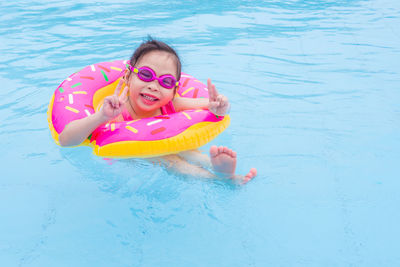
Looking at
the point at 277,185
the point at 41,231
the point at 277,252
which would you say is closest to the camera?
the point at 277,252

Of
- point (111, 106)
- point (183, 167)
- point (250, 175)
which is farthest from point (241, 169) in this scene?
point (111, 106)

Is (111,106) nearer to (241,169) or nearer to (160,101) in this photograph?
(160,101)

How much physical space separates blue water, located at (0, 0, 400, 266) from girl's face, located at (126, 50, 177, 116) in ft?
1.57

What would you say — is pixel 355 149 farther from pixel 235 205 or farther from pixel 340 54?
pixel 340 54

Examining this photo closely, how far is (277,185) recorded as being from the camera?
2.92m

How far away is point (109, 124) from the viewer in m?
2.68

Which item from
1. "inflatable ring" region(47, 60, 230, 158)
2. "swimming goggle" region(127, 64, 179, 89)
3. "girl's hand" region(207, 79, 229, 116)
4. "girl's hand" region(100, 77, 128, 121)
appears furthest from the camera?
"swimming goggle" region(127, 64, 179, 89)

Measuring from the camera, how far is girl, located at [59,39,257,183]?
8.50 ft

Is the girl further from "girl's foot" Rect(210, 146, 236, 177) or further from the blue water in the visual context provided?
the blue water

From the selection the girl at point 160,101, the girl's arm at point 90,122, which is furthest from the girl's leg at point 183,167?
the girl's arm at point 90,122

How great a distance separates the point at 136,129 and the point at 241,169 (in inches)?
36.3

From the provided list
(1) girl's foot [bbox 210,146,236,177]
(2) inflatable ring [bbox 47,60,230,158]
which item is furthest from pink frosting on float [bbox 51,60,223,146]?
(1) girl's foot [bbox 210,146,236,177]

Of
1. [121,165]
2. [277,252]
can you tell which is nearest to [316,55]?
[121,165]

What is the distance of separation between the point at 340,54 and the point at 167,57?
3051 mm
